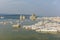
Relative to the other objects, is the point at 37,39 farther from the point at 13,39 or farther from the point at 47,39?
the point at 13,39

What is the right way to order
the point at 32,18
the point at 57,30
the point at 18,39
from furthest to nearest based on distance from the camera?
the point at 32,18
the point at 57,30
the point at 18,39

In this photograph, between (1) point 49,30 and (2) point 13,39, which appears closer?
(2) point 13,39

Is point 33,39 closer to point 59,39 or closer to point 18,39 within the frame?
point 18,39

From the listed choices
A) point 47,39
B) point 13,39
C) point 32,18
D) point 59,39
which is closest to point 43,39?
point 47,39

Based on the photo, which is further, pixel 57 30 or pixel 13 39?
pixel 57 30

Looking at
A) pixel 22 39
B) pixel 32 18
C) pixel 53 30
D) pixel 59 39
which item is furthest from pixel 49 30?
pixel 32 18

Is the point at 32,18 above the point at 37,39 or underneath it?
above

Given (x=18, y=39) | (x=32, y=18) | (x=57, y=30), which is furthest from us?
(x=32, y=18)

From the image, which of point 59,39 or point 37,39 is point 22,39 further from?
point 59,39
